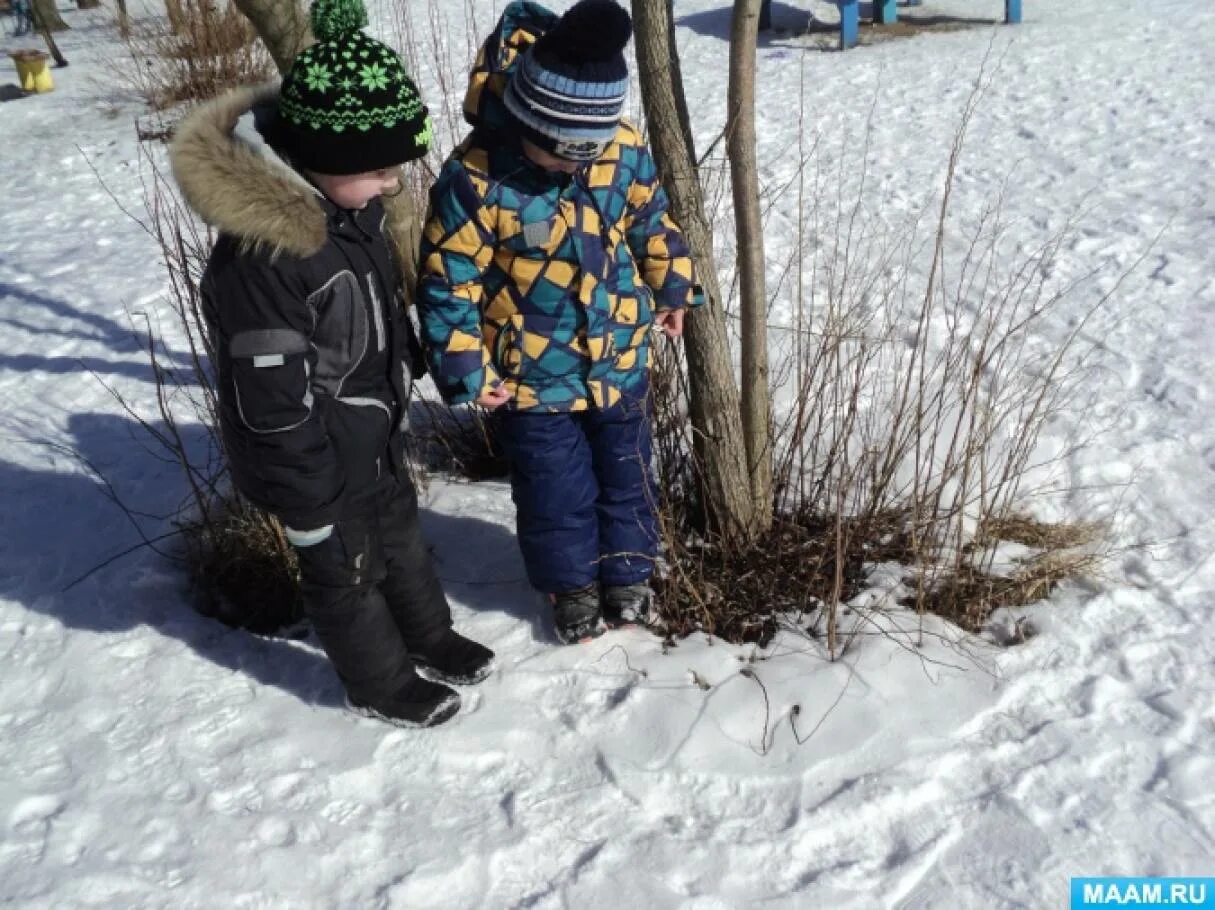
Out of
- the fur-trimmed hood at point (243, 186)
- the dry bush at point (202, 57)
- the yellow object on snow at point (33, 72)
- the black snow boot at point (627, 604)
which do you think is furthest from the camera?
the yellow object on snow at point (33, 72)

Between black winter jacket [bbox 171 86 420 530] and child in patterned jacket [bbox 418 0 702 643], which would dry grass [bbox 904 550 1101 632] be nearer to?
child in patterned jacket [bbox 418 0 702 643]

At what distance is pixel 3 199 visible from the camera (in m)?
5.92

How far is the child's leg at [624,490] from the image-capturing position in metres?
2.24

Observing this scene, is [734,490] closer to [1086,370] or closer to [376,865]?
[376,865]

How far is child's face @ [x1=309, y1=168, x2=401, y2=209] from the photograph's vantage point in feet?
5.95

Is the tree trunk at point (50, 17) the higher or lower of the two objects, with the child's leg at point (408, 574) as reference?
higher

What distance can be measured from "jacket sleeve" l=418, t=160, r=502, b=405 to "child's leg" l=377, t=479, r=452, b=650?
30 cm

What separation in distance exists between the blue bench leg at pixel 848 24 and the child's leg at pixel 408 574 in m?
6.92

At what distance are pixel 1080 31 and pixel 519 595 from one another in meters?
6.94

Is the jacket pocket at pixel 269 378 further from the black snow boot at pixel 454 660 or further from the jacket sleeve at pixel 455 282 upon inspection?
the black snow boot at pixel 454 660

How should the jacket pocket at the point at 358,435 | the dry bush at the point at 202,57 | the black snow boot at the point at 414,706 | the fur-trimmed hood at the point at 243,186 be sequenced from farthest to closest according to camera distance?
the dry bush at the point at 202,57, the black snow boot at the point at 414,706, the jacket pocket at the point at 358,435, the fur-trimmed hood at the point at 243,186

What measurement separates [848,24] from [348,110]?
7.15 metres

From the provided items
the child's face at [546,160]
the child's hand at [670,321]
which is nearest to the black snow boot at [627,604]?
the child's hand at [670,321]

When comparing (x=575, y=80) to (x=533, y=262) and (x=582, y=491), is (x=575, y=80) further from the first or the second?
(x=582, y=491)
